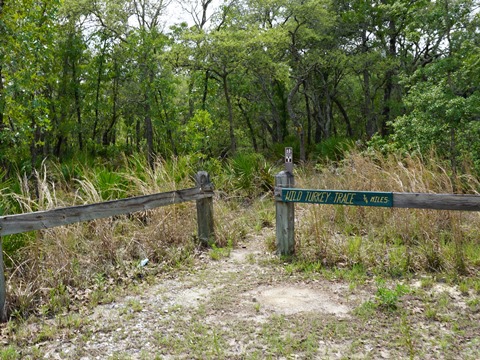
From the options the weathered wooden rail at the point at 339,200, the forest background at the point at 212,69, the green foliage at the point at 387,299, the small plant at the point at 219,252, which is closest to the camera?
the green foliage at the point at 387,299

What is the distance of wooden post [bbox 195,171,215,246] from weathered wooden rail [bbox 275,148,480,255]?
118 centimetres

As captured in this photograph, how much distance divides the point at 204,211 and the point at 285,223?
136 cm

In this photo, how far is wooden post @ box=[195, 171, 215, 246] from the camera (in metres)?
6.21

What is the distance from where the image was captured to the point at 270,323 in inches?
148

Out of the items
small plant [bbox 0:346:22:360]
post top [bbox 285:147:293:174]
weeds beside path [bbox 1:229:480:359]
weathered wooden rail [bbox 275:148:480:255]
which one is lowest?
weeds beside path [bbox 1:229:480:359]

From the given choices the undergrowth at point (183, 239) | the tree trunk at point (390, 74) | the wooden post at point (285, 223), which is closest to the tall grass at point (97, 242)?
the undergrowth at point (183, 239)

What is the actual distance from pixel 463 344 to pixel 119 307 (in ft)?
10.6

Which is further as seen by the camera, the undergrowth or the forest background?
the forest background

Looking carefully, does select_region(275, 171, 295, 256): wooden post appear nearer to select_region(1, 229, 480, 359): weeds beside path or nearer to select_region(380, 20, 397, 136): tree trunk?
select_region(1, 229, 480, 359): weeds beside path

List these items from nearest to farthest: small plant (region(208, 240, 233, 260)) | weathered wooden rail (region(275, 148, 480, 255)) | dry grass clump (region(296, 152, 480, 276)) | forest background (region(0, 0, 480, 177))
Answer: weathered wooden rail (region(275, 148, 480, 255)) < dry grass clump (region(296, 152, 480, 276)) < small plant (region(208, 240, 233, 260)) < forest background (region(0, 0, 480, 177))

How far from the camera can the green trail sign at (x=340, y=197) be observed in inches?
195

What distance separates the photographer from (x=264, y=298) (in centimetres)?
439

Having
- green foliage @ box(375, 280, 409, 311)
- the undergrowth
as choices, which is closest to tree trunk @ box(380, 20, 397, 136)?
the undergrowth

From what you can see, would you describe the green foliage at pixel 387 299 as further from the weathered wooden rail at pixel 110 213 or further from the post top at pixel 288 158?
the weathered wooden rail at pixel 110 213
